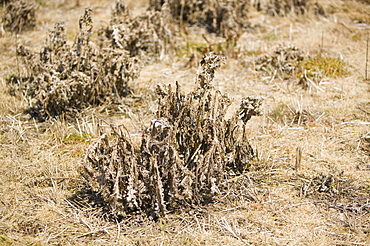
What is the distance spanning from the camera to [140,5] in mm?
9570

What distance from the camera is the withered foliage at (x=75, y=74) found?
4.79m

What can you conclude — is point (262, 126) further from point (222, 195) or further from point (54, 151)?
point (54, 151)

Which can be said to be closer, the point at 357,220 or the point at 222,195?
the point at 357,220

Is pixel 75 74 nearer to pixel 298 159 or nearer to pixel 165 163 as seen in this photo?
pixel 165 163

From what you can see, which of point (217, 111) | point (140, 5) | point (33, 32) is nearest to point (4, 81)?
point (33, 32)

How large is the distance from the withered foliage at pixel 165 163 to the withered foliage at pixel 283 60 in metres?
2.96

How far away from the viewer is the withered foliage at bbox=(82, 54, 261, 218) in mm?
3059

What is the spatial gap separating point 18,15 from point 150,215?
6154 millimetres

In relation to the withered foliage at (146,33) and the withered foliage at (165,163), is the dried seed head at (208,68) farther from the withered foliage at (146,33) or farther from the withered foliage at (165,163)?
the withered foliage at (146,33)

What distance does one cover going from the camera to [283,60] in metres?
6.30

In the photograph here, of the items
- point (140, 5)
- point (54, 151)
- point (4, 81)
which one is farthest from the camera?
point (140, 5)

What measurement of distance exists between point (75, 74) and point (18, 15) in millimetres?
3885

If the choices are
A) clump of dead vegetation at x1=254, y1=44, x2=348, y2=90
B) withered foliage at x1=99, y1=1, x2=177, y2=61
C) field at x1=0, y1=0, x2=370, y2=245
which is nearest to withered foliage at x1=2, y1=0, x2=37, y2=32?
field at x1=0, y1=0, x2=370, y2=245

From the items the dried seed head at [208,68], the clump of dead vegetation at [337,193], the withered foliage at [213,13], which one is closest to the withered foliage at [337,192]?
the clump of dead vegetation at [337,193]
